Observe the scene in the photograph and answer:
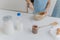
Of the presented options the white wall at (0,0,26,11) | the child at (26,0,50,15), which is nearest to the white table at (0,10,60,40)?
the child at (26,0,50,15)

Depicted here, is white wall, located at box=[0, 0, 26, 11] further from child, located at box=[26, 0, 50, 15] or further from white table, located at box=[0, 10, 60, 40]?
white table, located at box=[0, 10, 60, 40]

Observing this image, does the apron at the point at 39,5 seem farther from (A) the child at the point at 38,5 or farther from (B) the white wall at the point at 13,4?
(B) the white wall at the point at 13,4

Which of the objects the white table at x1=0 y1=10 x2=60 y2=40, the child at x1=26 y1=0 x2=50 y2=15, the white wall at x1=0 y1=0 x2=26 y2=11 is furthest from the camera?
the white wall at x1=0 y1=0 x2=26 y2=11

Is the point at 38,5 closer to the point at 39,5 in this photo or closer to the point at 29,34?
the point at 39,5

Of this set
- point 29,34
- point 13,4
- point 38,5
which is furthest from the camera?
point 13,4

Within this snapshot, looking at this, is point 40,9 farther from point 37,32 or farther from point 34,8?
point 37,32

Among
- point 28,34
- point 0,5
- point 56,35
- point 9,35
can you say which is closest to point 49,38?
point 56,35

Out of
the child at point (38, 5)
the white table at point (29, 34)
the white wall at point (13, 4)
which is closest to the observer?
the white table at point (29, 34)

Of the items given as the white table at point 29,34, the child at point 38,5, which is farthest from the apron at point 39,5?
the white table at point 29,34

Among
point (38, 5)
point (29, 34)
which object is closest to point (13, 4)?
point (38, 5)

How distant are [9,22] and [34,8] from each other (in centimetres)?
57

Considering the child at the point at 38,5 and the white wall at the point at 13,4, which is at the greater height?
the child at the point at 38,5

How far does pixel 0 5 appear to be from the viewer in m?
1.92

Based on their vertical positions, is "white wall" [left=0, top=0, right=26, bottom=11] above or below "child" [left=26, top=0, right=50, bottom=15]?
below
